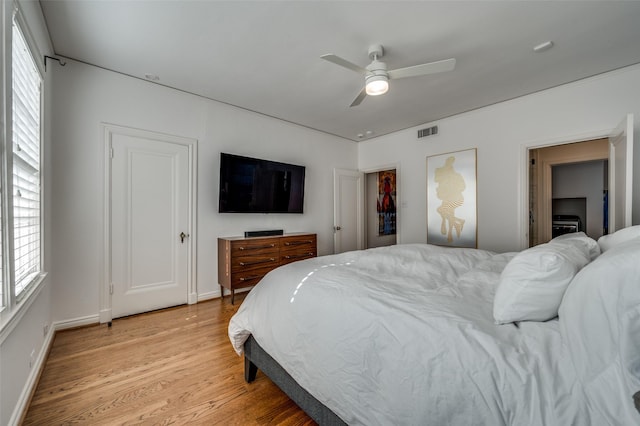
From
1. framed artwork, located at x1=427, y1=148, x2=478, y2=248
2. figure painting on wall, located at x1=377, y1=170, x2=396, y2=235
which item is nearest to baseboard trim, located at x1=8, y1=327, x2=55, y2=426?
framed artwork, located at x1=427, y1=148, x2=478, y2=248

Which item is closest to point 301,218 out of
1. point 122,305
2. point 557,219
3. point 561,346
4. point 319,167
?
point 319,167

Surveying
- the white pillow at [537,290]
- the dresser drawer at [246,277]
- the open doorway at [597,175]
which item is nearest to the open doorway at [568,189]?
the open doorway at [597,175]

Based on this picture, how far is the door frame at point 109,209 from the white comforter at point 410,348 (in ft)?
6.44

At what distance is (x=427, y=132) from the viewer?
433cm

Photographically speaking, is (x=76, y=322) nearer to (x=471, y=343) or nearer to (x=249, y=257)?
(x=249, y=257)

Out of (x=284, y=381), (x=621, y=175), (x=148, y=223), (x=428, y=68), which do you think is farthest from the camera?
(x=148, y=223)

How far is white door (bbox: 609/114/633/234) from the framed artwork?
1345 mm

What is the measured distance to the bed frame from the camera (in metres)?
1.24

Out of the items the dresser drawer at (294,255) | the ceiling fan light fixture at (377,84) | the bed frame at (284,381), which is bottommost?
the bed frame at (284,381)

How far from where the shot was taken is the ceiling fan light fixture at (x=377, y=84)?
2.32 meters

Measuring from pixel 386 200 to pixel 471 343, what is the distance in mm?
5588

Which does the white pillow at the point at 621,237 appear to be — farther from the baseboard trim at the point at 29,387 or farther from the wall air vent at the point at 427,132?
the baseboard trim at the point at 29,387

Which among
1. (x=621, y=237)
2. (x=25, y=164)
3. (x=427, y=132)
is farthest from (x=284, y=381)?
(x=427, y=132)

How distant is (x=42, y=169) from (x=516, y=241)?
5105 mm
